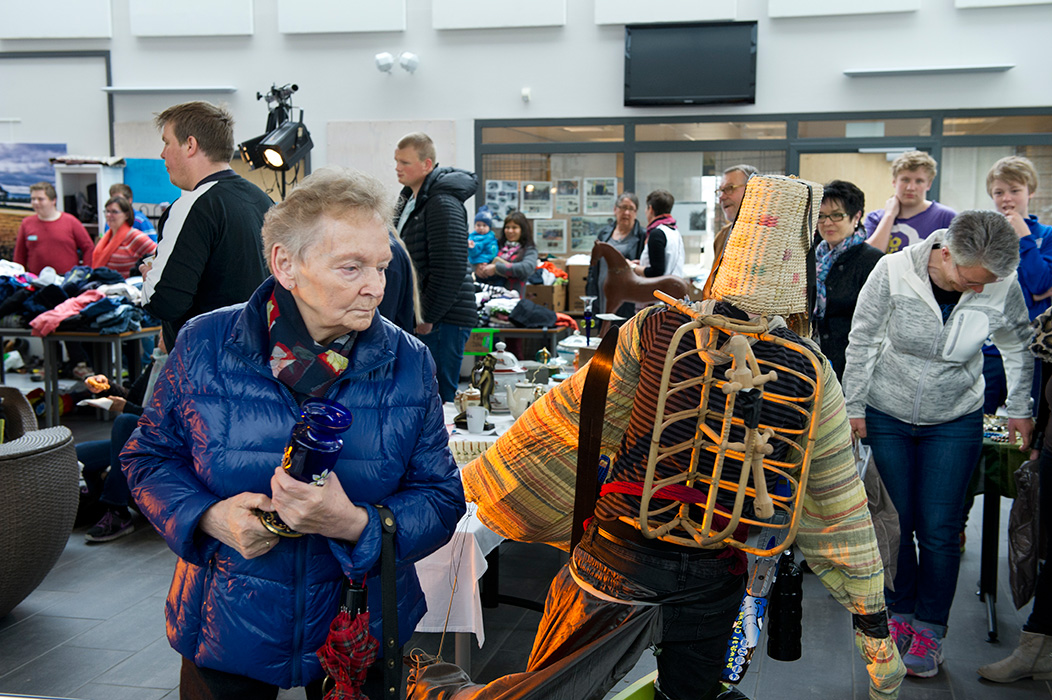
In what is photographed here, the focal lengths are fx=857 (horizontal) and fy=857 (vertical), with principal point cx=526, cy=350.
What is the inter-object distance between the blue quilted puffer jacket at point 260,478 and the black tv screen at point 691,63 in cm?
843

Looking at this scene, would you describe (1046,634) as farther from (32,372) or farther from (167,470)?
(32,372)

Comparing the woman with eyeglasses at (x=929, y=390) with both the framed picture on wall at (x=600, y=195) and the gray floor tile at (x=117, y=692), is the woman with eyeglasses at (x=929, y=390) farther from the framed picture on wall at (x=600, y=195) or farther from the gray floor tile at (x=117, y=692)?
the framed picture on wall at (x=600, y=195)

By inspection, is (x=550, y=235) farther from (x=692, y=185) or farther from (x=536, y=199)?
(x=692, y=185)

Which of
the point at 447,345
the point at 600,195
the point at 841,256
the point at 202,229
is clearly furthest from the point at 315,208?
the point at 600,195

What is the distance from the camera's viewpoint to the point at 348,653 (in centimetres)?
132

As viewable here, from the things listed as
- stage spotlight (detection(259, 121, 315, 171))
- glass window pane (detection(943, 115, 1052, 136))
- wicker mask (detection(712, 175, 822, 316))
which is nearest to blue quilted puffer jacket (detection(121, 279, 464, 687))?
wicker mask (detection(712, 175, 822, 316))

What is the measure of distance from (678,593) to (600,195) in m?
8.64

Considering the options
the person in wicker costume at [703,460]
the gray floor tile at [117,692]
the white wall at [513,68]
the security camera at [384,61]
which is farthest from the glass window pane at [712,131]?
the person in wicker costume at [703,460]

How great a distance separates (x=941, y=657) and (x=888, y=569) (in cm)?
57

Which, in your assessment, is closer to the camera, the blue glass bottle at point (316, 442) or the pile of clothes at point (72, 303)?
the blue glass bottle at point (316, 442)

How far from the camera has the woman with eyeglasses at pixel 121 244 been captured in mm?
7270

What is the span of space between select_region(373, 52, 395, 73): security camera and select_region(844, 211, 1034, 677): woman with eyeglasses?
7724 mm

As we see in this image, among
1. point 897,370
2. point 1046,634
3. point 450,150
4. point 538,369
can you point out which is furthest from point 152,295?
point 450,150

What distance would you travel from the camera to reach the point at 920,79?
8.84m
